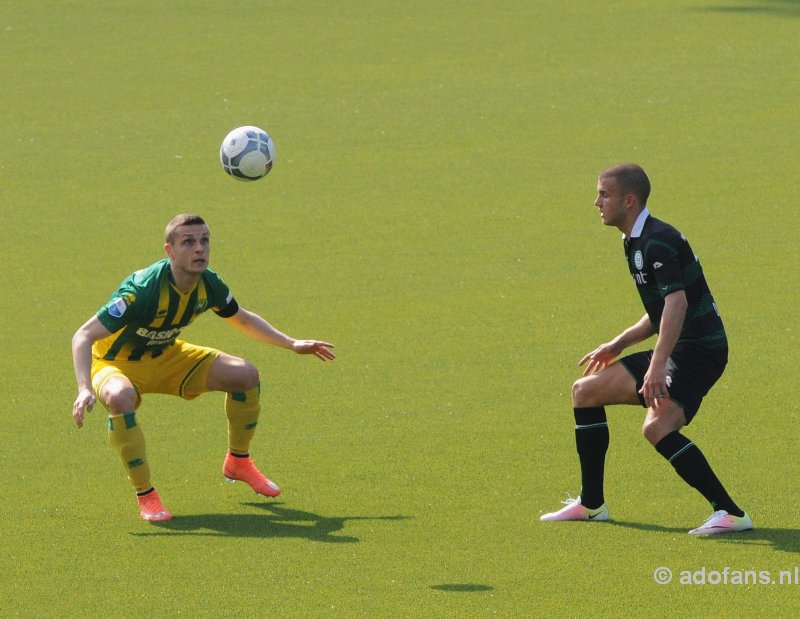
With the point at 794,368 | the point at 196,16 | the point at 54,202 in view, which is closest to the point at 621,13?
the point at 196,16

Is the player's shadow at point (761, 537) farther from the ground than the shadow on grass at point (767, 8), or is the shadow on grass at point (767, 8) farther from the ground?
the shadow on grass at point (767, 8)

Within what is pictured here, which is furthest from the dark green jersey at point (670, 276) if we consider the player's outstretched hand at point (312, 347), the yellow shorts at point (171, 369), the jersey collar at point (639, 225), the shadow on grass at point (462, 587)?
the yellow shorts at point (171, 369)

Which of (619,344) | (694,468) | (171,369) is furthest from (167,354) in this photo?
(694,468)

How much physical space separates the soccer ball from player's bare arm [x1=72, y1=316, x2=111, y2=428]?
4.43 metres

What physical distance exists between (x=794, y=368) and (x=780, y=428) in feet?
4.57

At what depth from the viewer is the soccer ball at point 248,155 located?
40.0ft

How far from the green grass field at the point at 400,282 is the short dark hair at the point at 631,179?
5.93ft

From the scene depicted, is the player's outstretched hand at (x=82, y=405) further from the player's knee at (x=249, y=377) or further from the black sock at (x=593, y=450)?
the black sock at (x=593, y=450)

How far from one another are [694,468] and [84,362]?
3357 mm

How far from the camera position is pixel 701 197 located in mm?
15547

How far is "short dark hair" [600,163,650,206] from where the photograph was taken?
7.46m

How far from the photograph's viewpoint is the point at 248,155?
12164 mm

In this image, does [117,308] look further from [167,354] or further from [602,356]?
[602,356]

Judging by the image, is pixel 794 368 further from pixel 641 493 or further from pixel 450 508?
pixel 450 508
